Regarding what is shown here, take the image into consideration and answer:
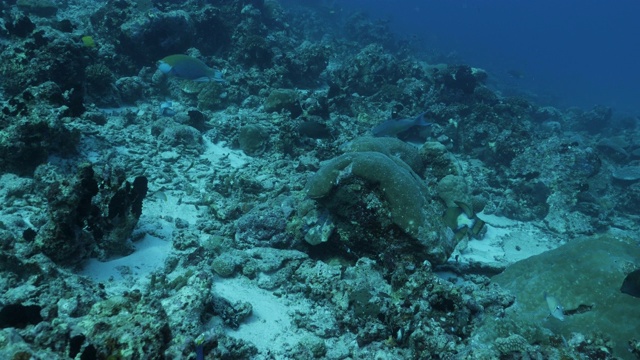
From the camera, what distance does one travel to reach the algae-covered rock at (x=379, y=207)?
482 cm

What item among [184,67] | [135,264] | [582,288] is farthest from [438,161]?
[135,264]

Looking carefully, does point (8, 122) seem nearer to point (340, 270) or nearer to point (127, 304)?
point (127, 304)

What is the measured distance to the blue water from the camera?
4291cm

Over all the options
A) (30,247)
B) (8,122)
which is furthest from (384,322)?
(8,122)

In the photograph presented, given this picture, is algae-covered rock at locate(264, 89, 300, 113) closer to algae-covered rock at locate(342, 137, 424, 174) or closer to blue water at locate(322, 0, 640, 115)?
algae-covered rock at locate(342, 137, 424, 174)

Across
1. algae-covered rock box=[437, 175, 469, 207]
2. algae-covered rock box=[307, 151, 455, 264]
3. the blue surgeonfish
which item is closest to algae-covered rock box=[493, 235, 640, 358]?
algae-covered rock box=[307, 151, 455, 264]

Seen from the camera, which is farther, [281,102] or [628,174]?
[628,174]

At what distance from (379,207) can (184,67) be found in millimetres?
4608

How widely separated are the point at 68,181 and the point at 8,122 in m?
2.50

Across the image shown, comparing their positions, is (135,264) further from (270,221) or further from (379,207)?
(379,207)

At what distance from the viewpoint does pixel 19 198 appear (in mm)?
4953

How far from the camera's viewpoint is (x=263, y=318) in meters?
4.14

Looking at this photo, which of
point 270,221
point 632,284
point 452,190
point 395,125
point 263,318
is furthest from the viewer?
point 395,125

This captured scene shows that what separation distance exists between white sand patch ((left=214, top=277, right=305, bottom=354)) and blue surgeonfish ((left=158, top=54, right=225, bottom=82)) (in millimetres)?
4228
